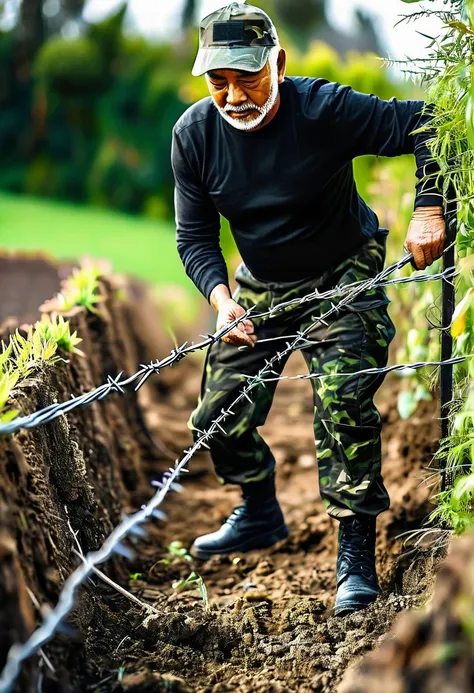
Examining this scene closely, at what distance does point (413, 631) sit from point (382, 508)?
146 centimetres

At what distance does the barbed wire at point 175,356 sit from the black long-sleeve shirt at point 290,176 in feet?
0.61

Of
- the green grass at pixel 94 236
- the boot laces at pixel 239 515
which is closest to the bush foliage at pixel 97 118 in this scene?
the green grass at pixel 94 236

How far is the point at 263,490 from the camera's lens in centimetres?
373

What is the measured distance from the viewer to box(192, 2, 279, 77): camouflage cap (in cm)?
297

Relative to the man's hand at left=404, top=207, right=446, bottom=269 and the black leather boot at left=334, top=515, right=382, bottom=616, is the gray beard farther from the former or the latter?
the black leather boot at left=334, top=515, right=382, bottom=616

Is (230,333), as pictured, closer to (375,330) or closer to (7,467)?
(375,330)

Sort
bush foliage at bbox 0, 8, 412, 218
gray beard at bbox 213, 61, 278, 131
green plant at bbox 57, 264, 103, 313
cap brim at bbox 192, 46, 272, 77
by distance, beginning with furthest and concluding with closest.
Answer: bush foliage at bbox 0, 8, 412, 218 < green plant at bbox 57, 264, 103, 313 < gray beard at bbox 213, 61, 278, 131 < cap brim at bbox 192, 46, 272, 77

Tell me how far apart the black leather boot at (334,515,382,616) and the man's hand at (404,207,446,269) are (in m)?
0.88

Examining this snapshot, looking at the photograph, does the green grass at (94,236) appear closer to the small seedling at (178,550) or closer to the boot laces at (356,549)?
the small seedling at (178,550)

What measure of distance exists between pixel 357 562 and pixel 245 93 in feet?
5.15

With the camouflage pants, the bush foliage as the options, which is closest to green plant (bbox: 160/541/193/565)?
the camouflage pants

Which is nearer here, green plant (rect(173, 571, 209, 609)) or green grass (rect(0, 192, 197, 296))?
green plant (rect(173, 571, 209, 609))

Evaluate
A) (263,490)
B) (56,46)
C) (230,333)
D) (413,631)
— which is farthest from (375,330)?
(56,46)

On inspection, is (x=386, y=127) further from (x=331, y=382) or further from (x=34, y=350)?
(x=34, y=350)
